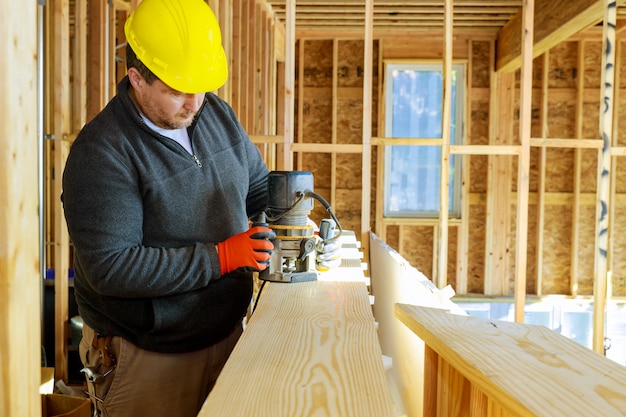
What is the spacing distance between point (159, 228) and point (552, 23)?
4488 mm

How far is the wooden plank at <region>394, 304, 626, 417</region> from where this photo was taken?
660mm

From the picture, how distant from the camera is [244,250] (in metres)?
1.66

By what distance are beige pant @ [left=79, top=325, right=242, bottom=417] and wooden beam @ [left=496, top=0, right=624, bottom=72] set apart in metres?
3.85

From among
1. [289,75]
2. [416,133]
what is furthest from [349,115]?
[289,75]

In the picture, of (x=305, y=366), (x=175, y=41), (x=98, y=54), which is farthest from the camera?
(x=98, y=54)

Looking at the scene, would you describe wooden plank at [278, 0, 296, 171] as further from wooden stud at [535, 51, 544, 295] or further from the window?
wooden stud at [535, 51, 544, 295]

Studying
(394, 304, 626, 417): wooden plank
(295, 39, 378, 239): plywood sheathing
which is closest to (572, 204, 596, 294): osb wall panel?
(295, 39, 378, 239): plywood sheathing

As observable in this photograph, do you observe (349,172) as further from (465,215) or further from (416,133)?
(465,215)

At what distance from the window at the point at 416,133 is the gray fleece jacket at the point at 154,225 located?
5.75 metres

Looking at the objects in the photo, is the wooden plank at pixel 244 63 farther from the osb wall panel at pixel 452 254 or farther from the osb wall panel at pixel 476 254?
the osb wall panel at pixel 476 254

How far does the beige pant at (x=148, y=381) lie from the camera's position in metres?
1.73

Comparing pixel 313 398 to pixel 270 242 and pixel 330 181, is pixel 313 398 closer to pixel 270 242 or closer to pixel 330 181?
pixel 270 242

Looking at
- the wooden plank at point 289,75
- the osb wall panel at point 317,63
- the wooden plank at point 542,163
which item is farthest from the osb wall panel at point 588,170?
the wooden plank at point 289,75

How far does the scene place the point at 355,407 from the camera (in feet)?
2.79
